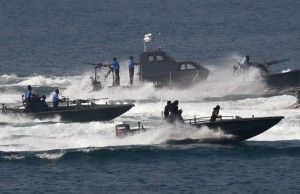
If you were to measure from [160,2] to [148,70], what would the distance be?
203 feet

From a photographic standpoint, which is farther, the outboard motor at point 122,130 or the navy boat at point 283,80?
the navy boat at point 283,80

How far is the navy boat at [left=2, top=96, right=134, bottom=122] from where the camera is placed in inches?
2459

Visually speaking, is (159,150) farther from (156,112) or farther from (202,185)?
(156,112)

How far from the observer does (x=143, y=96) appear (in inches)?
2852

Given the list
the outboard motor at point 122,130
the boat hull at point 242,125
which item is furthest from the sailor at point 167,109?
the outboard motor at point 122,130

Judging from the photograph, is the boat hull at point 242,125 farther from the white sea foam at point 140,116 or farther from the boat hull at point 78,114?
the boat hull at point 78,114

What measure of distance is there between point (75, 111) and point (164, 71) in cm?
1264

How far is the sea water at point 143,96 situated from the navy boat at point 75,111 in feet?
1.08

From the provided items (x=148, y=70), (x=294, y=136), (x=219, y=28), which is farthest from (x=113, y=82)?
(x=219, y=28)

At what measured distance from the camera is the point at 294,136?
57344mm

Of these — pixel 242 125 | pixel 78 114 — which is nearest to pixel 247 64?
pixel 78 114

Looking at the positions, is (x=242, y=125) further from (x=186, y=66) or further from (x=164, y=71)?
(x=186, y=66)

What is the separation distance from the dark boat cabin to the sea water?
0.63 meters

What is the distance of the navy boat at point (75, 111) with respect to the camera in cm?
6247
